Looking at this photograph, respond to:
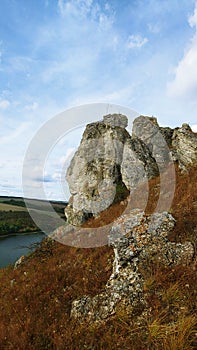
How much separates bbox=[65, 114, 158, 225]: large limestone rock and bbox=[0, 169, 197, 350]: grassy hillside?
34.2 ft

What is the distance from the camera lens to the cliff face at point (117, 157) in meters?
20.8

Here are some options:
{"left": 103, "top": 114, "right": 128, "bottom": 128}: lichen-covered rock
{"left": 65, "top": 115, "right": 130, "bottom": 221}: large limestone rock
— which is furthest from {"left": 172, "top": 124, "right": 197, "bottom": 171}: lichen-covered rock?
{"left": 103, "top": 114, "right": 128, "bottom": 128}: lichen-covered rock

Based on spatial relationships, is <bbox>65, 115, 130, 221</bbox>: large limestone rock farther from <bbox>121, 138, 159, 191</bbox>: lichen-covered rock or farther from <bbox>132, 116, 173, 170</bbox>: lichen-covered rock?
<bbox>132, 116, 173, 170</bbox>: lichen-covered rock

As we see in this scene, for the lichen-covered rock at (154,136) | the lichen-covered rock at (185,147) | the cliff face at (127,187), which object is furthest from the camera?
the lichen-covered rock at (154,136)

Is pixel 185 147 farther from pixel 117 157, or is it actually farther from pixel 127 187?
pixel 117 157

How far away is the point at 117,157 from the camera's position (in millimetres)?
23938

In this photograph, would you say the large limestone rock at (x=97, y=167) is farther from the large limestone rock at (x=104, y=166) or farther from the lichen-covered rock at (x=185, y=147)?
the lichen-covered rock at (x=185, y=147)

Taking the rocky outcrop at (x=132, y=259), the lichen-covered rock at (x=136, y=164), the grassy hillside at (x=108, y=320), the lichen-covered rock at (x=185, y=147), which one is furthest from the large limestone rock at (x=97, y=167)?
the rocky outcrop at (x=132, y=259)

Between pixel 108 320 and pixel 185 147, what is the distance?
1590 centimetres

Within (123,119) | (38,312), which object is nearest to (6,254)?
(123,119)

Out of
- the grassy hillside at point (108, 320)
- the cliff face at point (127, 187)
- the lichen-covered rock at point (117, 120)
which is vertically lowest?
the grassy hillside at point (108, 320)

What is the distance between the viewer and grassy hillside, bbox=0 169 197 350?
5637 mm

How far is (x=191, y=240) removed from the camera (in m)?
8.20

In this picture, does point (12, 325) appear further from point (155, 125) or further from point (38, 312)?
point (155, 125)
